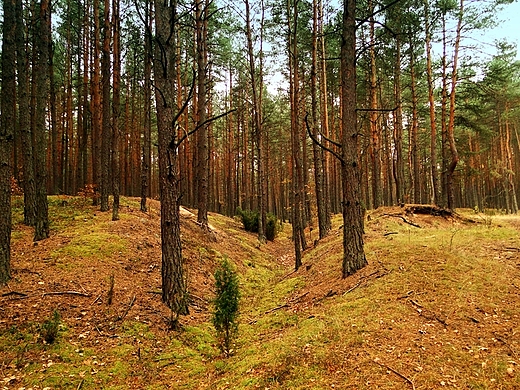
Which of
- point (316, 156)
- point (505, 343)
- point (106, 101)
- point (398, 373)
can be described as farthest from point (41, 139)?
point (505, 343)

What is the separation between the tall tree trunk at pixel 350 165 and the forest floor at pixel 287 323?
1.41ft

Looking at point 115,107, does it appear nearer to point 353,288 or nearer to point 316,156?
point 316,156

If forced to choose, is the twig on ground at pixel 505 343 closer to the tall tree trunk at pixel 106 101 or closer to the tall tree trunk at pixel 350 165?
the tall tree trunk at pixel 350 165

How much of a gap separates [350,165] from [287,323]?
10.9 ft

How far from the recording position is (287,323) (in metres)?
5.53

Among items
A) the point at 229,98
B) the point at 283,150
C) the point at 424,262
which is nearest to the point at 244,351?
the point at 424,262

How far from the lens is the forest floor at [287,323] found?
3.56m

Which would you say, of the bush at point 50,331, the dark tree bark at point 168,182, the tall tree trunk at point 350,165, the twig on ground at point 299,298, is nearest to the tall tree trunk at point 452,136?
the tall tree trunk at point 350,165

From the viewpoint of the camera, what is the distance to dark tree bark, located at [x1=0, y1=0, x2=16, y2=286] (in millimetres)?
5652

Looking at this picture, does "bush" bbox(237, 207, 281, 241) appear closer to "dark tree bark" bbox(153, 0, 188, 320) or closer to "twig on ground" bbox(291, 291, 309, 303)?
"twig on ground" bbox(291, 291, 309, 303)

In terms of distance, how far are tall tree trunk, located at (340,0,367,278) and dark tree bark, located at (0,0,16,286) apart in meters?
6.41

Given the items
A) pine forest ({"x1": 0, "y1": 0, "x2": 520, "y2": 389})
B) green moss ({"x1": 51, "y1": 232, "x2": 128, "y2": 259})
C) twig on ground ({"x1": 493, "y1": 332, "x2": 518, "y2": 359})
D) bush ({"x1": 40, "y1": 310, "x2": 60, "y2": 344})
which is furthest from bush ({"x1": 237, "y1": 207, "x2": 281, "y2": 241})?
twig on ground ({"x1": 493, "y1": 332, "x2": 518, "y2": 359})

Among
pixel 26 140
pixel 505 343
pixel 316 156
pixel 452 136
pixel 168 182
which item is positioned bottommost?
pixel 505 343

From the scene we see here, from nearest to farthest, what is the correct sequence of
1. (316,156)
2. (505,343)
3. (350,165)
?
(505,343) → (350,165) → (316,156)
